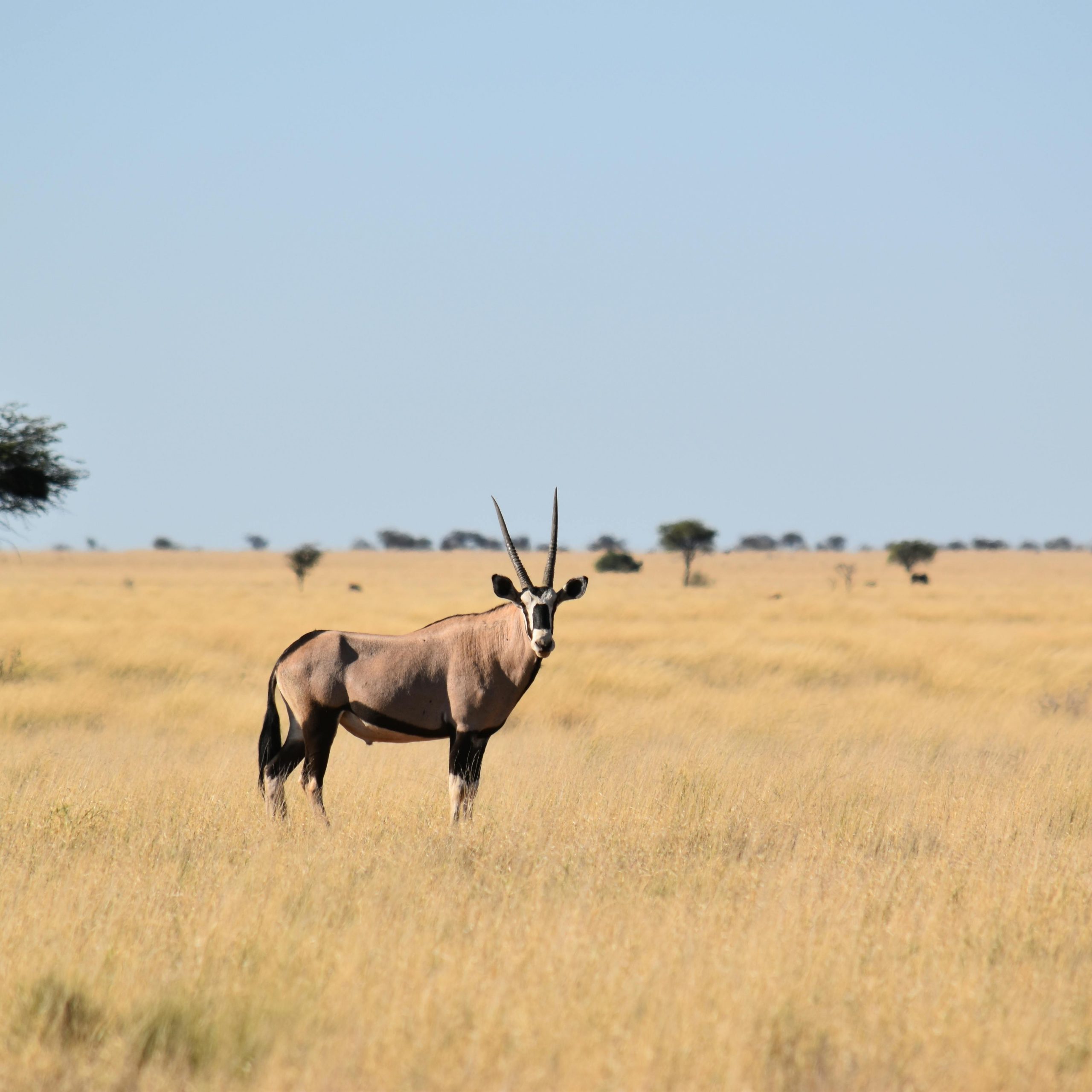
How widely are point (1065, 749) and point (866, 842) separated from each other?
4.92 meters

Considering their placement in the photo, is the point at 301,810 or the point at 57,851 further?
the point at 301,810

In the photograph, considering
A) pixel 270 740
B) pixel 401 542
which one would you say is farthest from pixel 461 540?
pixel 270 740

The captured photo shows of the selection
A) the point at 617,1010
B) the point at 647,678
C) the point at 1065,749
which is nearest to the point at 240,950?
the point at 617,1010

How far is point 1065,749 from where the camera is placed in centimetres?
1130

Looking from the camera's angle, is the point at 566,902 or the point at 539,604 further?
the point at 539,604

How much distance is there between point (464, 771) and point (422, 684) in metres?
0.60

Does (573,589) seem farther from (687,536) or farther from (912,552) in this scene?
(912,552)

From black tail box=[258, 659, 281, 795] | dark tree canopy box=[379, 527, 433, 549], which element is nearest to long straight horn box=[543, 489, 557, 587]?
black tail box=[258, 659, 281, 795]

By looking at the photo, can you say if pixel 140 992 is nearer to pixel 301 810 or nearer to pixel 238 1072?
pixel 238 1072

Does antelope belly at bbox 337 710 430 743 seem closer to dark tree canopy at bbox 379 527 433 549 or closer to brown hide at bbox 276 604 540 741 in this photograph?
brown hide at bbox 276 604 540 741

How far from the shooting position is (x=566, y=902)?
5.46 meters

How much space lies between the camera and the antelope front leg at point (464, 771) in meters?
7.33

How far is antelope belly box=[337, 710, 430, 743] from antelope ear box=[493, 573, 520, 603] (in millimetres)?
1020

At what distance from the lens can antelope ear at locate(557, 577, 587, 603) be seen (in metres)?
7.27
